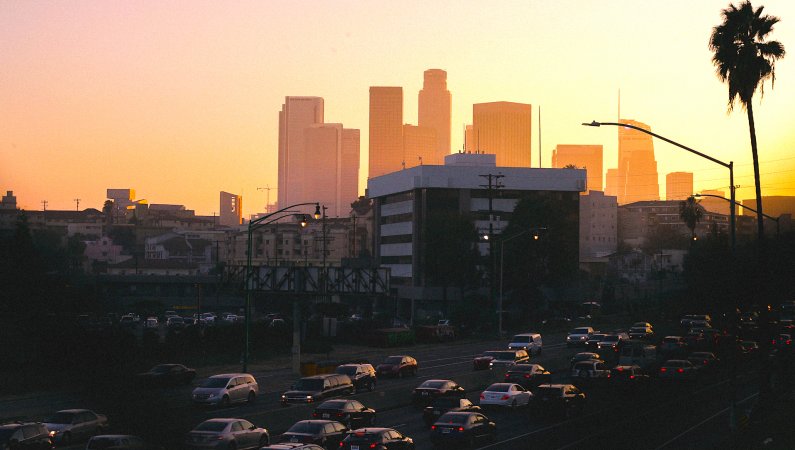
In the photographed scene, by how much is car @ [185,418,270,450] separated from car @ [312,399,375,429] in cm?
514

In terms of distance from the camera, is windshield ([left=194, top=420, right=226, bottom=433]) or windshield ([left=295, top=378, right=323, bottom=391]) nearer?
windshield ([left=194, top=420, right=226, bottom=433])

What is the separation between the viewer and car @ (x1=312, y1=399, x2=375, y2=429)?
42000 mm

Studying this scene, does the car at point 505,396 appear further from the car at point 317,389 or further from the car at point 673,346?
the car at point 673,346

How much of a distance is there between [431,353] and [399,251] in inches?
3348

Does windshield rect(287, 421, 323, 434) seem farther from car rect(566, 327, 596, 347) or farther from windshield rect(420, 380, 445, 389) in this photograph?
car rect(566, 327, 596, 347)

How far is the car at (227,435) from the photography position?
111ft

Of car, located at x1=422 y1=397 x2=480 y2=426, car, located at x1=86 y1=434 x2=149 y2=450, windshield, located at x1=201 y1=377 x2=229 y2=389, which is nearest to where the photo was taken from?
car, located at x1=86 y1=434 x2=149 y2=450

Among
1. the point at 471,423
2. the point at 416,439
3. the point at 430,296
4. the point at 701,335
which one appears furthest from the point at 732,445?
the point at 430,296

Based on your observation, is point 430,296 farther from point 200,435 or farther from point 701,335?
point 200,435

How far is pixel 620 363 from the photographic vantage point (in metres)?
67.0

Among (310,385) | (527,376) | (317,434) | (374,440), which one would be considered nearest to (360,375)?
(310,385)

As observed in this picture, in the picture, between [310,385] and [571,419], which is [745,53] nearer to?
[571,419]

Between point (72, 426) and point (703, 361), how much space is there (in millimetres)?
44388

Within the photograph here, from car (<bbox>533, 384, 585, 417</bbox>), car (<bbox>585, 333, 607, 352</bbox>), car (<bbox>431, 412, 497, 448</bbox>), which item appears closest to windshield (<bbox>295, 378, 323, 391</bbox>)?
car (<bbox>533, 384, 585, 417</bbox>)
